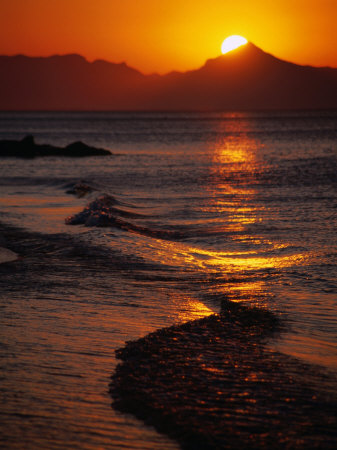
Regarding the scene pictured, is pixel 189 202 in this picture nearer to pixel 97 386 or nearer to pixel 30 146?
pixel 97 386

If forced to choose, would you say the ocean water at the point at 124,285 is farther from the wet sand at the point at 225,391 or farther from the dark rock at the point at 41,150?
the dark rock at the point at 41,150

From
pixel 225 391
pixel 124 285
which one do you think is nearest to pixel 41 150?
pixel 124 285

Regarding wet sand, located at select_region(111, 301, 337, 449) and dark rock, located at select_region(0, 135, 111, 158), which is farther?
dark rock, located at select_region(0, 135, 111, 158)

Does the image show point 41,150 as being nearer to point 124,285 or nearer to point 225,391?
point 124,285

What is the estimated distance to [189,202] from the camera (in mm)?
22078

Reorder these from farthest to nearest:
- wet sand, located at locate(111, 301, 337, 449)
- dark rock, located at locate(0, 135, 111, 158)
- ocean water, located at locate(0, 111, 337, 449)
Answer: dark rock, located at locate(0, 135, 111, 158), ocean water, located at locate(0, 111, 337, 449), wet sand, located at locate(111, 301, 337, 449)

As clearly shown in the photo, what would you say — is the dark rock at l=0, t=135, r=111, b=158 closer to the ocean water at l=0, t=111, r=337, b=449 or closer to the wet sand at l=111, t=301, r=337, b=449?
the ocean water at l=0, t=111, r=337, b=449

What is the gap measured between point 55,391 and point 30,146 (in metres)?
55.8

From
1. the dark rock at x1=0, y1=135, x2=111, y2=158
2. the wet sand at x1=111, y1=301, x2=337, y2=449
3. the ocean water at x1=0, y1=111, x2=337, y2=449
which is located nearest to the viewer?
the wet sand at x1=111, y1=301, x2=337, y2=449

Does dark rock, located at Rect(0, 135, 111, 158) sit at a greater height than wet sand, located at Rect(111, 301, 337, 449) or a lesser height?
greater

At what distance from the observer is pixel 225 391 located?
18.8 feet

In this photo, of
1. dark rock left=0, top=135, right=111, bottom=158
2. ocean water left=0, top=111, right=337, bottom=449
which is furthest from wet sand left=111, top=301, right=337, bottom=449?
dark rock left=0, top=135, right=111, bottom=158

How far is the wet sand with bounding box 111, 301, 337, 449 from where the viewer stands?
196 inches

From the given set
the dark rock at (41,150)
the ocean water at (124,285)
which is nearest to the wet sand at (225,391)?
the ocean water at (124,285)
